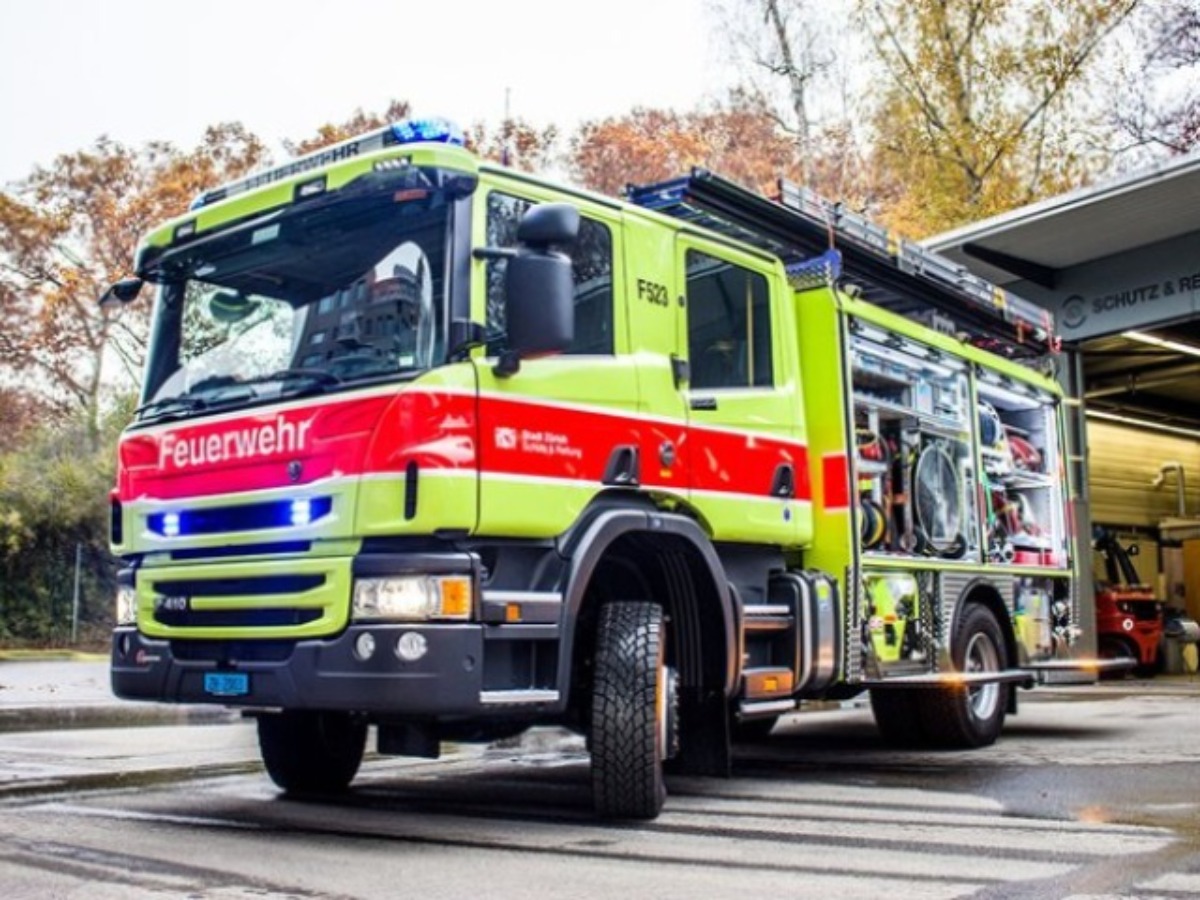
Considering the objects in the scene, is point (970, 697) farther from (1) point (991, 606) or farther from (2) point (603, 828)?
(2) point (603, 828)

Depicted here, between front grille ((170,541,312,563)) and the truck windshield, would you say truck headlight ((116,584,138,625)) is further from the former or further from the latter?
the truck windshield

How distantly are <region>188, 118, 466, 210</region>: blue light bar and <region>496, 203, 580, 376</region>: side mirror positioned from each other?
594 millimetres

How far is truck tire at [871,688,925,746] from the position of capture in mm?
9758

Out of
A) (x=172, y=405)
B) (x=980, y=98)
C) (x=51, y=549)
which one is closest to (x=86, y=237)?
(x=51, y=549)

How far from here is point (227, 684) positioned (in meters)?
6.04

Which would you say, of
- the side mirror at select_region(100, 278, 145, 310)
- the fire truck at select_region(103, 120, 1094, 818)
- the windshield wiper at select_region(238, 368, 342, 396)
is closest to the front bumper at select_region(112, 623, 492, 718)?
the fire truck at select_region(103, 120, 1094, 818)

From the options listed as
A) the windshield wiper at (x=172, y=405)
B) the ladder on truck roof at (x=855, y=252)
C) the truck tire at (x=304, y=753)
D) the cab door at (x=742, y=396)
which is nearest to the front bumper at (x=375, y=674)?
the windshield wiper at (x=172, y=405)

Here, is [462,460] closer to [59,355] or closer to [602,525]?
[602,525]

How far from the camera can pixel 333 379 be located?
596 cm

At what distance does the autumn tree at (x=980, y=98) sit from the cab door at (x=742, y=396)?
2418 cm

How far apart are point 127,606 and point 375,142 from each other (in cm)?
246

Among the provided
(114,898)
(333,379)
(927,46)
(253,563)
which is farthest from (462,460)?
(927,46)

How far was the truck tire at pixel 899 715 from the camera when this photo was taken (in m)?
9.76

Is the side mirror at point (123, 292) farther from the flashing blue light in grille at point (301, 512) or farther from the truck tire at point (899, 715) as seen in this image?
the truck tire at point (899, 715)
